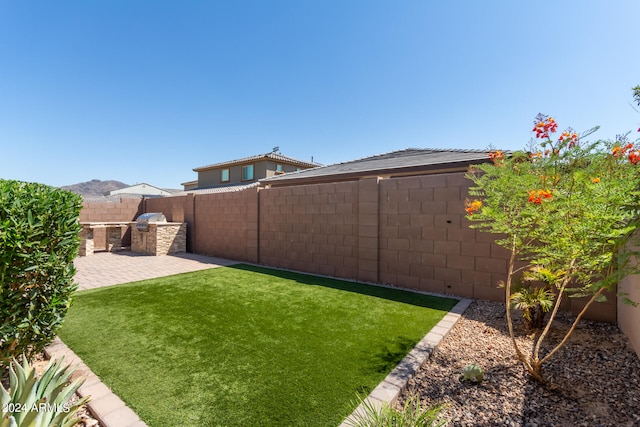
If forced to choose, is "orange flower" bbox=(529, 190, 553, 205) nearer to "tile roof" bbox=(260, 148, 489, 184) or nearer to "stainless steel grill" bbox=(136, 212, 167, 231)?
"tile roof" bbox=(260, 148, 489, 184)

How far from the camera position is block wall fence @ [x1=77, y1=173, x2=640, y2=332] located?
5730mm

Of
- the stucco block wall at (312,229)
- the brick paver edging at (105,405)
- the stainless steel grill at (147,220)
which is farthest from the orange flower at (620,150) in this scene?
the stainless steel grill at (147,220)

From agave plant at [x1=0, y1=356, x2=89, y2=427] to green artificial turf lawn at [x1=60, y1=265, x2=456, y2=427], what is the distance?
2.21ft

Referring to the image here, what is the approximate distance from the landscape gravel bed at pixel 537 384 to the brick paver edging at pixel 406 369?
3.2 inches

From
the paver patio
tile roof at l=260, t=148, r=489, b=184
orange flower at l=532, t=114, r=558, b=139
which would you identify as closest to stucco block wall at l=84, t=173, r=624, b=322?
the paver patio

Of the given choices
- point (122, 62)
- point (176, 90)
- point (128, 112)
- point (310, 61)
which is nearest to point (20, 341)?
point (310, 61)

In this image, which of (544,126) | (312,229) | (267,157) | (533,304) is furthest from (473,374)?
(267,157)

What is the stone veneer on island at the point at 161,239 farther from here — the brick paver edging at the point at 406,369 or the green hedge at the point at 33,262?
the brick paver edging at the point at 406,369

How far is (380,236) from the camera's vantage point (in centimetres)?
705

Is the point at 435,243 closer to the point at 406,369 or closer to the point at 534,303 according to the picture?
the point at 534,303

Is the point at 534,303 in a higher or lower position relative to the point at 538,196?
lower

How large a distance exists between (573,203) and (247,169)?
2095 centimetres

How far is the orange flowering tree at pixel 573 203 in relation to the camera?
2.23 meters

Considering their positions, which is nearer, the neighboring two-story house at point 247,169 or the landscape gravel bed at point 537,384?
the landscape gravel bed at point 537,384
